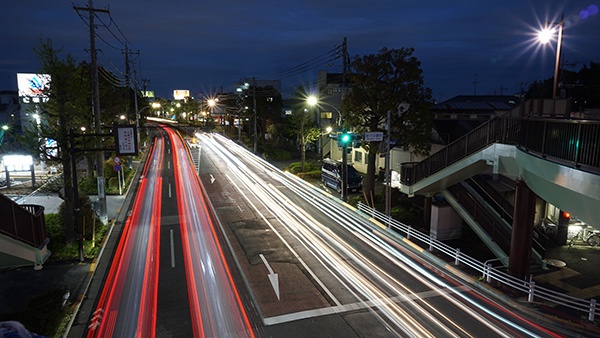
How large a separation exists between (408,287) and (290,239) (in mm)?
6604

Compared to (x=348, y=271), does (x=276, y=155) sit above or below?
above

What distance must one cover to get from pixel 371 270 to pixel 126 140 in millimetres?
12014

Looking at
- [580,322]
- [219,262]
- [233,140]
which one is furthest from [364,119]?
[233,140]

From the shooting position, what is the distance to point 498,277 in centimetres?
1273

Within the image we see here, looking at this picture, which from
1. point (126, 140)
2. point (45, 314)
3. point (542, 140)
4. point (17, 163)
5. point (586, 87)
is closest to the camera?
point (45, 314)

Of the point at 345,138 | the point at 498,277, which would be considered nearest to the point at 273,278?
the point at 498,277

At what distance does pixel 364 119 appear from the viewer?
23812mm

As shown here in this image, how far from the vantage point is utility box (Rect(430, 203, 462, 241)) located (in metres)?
18.7

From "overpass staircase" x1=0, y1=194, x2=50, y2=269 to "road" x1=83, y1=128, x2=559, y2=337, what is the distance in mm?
2816

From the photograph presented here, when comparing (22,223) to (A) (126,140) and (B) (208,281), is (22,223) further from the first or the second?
(B) (208,281)

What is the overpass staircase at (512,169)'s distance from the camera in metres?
8.44

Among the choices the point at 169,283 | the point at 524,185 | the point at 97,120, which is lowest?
the point at 169,283

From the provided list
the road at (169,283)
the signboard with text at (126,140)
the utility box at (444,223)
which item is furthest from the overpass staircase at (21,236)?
the utility box at (444,223)

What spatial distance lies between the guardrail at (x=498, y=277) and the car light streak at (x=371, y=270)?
1.02m
